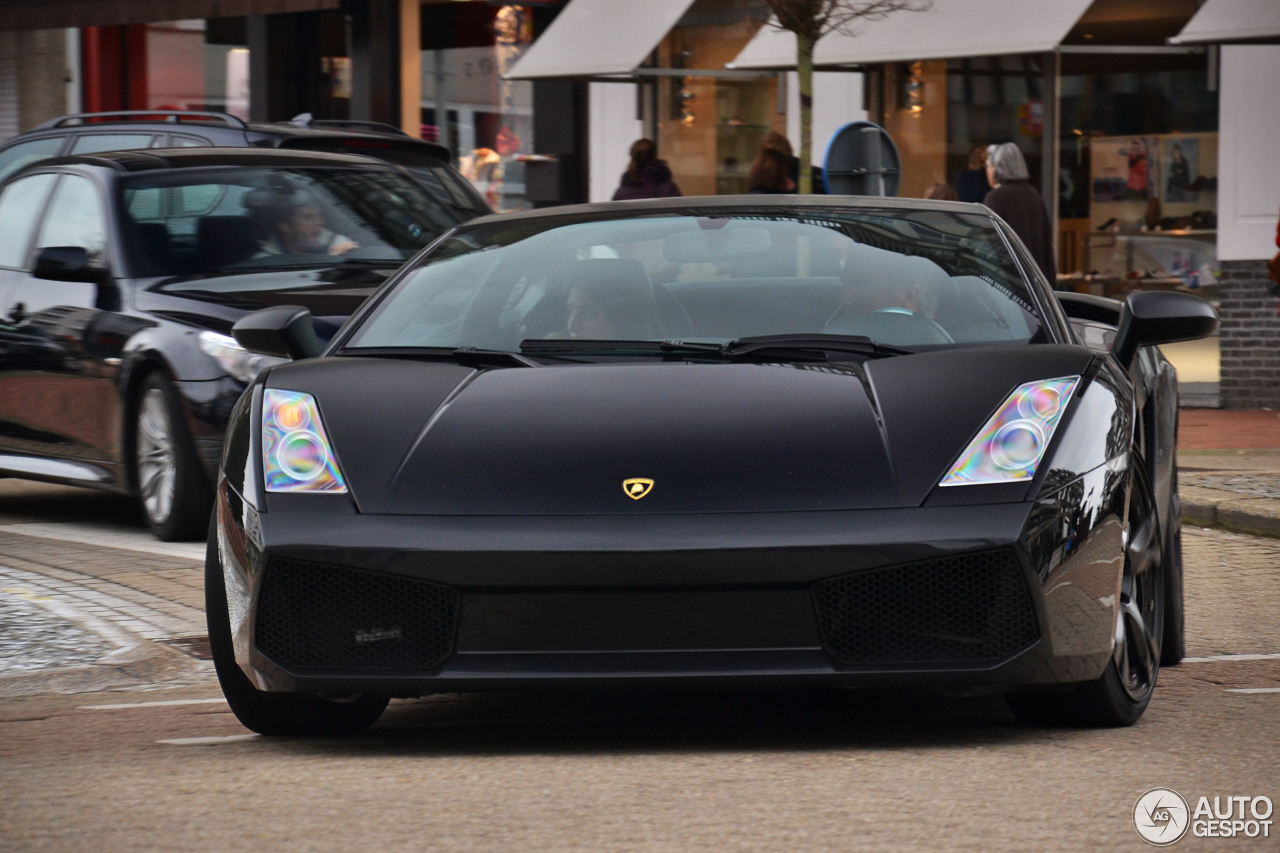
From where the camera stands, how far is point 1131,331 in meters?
5.20

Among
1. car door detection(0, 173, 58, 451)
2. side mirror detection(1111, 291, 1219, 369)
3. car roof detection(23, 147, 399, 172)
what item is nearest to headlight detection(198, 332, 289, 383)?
car door detection(0, 173, 58, 451)

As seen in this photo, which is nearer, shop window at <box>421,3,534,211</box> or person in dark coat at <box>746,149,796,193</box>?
person in dark coat at <box>746,149,796,193</box>

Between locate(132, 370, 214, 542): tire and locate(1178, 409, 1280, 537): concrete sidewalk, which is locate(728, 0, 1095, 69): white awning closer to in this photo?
locate(1178, 409, 1280, 537): concrete sidewalk

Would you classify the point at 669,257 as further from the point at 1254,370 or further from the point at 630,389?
the point at 1254,370

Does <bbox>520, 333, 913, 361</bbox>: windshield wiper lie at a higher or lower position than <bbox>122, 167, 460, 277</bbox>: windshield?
lower

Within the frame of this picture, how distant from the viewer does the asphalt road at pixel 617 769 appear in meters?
3.58

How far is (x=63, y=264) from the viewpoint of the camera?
9125 mm

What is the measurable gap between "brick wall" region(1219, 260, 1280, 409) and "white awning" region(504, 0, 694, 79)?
5715mm

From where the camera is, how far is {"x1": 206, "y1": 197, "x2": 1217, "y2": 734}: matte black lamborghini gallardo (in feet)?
13.8

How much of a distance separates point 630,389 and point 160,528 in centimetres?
464

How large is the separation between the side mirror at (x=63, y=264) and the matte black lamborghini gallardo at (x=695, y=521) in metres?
4.45

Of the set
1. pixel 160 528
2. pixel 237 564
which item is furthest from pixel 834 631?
pixel 160 528

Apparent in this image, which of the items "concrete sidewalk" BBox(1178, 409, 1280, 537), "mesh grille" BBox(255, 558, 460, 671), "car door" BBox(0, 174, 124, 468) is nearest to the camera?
"mesh grille" BBox(255, 558, 460, 671)

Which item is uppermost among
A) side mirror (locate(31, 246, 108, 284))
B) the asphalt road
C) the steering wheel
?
side mirror (locate(31, 246, 108, 284))
